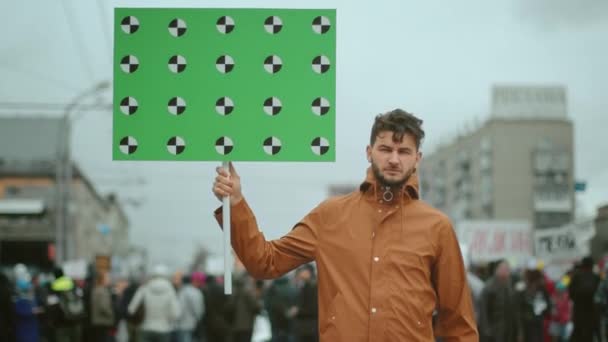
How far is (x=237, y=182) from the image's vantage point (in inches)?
199

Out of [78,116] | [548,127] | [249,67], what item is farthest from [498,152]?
[249,67]

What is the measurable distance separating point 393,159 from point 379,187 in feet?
0.56

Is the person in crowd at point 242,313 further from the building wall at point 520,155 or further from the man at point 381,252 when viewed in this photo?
the building wall at point 520,155

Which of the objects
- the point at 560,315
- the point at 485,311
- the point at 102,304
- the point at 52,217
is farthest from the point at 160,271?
the point at 52,217

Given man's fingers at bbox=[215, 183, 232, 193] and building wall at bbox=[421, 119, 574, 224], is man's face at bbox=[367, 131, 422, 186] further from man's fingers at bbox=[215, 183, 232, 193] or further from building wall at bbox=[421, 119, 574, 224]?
building wall at bbox=[421, 119, 574, 224]

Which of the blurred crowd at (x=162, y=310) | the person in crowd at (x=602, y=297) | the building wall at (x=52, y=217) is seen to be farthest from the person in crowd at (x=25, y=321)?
the building wall at (x=52, y=217)

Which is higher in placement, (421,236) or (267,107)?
(267,107)

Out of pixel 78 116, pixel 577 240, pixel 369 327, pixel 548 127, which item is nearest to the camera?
Result: pixel 369 327

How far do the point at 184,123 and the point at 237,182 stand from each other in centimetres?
56

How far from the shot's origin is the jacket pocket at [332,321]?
15.5ft

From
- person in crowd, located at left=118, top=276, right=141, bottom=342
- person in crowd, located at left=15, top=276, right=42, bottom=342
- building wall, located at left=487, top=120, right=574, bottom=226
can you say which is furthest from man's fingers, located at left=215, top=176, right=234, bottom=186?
building wall, located at left=487, top=120, right=574, bottom=226

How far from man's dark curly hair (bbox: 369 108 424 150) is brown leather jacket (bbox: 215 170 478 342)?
205 millimetres

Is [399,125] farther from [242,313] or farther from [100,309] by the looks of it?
[242,313]

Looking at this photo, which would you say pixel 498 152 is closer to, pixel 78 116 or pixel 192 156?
pixel 78 116
